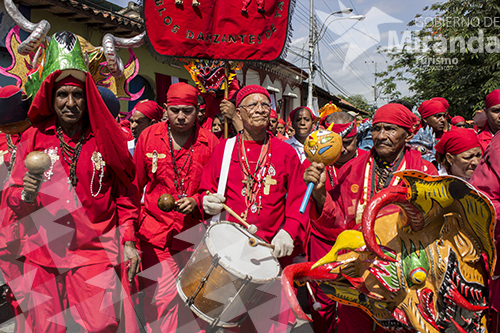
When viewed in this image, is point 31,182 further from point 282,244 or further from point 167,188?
point 282,244

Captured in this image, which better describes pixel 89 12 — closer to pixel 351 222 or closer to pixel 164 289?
pixel 164 289

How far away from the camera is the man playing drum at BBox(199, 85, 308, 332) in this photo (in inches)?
129

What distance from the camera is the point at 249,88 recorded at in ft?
11.5

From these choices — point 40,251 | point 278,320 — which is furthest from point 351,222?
point 40,251

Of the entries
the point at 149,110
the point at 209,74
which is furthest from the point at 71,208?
the point at 209,74

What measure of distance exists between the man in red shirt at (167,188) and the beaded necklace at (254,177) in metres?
0.62

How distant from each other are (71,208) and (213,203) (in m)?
1.15

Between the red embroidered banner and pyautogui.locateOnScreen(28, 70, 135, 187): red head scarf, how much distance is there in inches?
59.9

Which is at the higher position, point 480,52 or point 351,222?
point 480,52

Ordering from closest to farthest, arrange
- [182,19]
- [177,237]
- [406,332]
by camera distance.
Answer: [406,332] → [177,237] → [182,19]

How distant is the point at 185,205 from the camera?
10.9 ft

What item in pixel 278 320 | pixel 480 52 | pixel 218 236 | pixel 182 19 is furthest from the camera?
pixel 480 52

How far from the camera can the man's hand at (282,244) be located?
2.92m

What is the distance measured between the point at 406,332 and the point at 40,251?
271 centimetres
